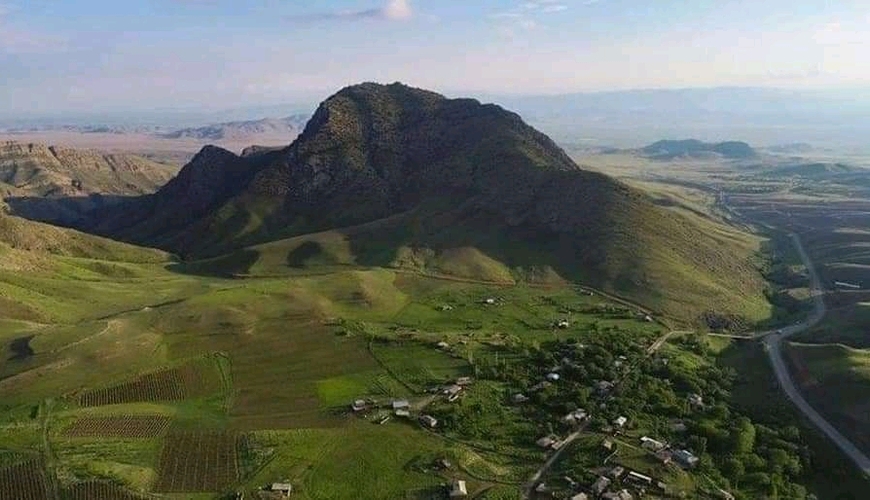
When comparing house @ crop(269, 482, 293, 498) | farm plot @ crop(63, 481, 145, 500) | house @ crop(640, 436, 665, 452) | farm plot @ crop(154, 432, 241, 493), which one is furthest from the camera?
house @ crop(640, 436, 665, 452)

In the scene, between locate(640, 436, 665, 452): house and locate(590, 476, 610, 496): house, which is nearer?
locate(590, 476, 610, 496): house

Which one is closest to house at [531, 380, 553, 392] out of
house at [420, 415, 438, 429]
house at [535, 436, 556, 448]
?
house at [535, 436, 556, 448]

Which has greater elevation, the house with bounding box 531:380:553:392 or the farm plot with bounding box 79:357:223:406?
the farm plot with bounding box 79:357:223:406

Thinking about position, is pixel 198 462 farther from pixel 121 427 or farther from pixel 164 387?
pixel 164 387

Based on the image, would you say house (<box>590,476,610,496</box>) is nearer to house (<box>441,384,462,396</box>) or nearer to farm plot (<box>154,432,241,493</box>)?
house (<box>441,384,462,396</box>)

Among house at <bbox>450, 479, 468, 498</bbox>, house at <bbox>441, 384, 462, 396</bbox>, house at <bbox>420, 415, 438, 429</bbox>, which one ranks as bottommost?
house at <bbox>450, 479, 468, 498</bbox>

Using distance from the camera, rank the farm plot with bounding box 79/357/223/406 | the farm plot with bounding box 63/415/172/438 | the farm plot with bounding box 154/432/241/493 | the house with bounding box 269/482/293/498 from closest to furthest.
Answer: the house with bounding box 269/482/293/498 < the farm plot with bounding box 154/432/241/493 < the farm plot with bounding box 63/415/172/438 < the farm plot with bounding box 79/357/223/406

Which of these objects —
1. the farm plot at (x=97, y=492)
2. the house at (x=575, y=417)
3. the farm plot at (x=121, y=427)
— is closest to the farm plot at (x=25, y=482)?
the farm plot at (x=97, y=492)
